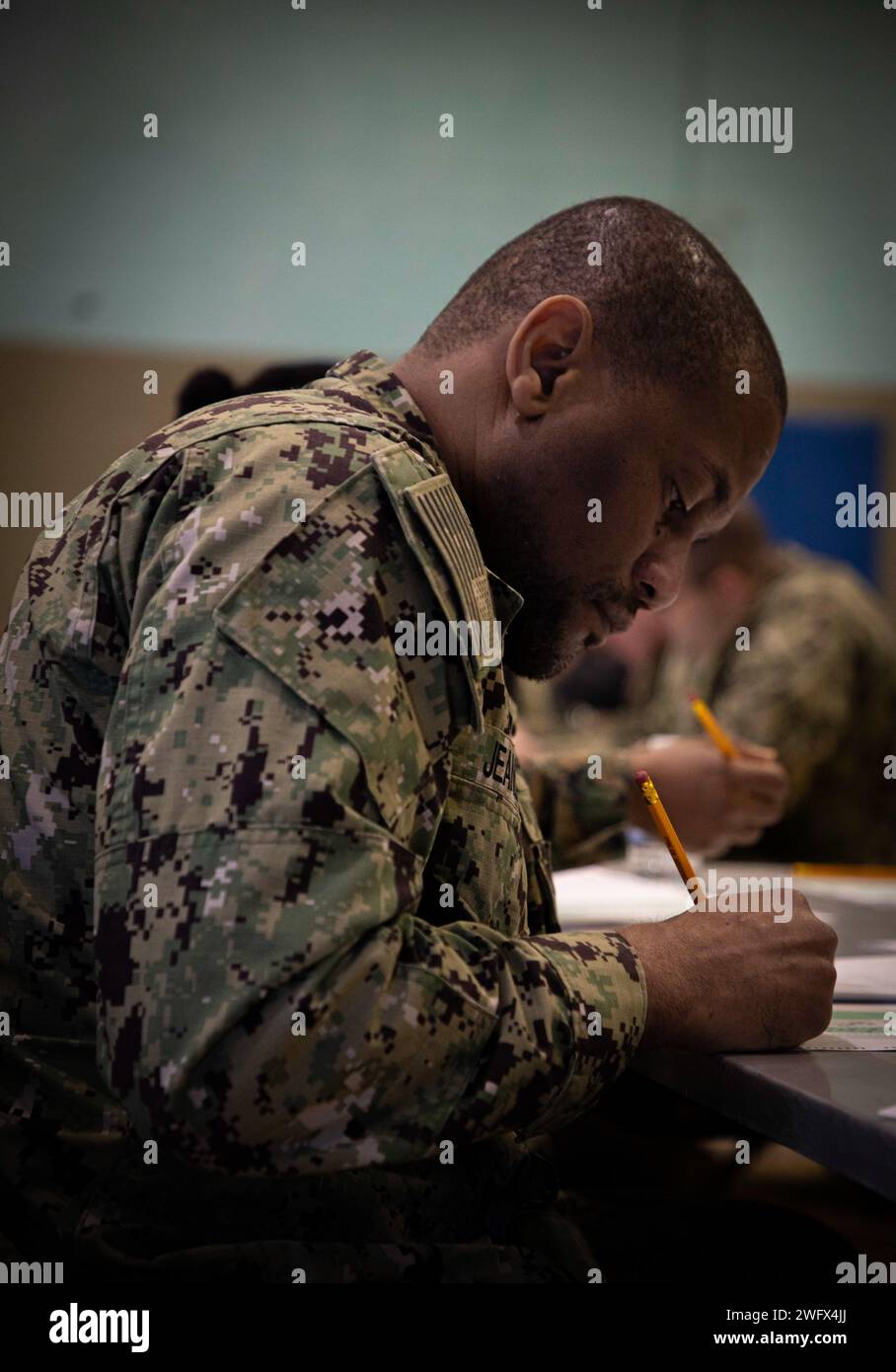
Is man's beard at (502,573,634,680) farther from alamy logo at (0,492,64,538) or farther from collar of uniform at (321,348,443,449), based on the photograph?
alamy logo at (0,492,64,538)

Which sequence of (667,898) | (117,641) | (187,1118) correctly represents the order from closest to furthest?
(187,1118)
(117,641)
(667,898)

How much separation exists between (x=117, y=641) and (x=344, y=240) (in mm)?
2653

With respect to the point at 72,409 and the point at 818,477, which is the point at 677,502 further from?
the point at 818,477

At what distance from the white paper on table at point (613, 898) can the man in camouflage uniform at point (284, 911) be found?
0.41m

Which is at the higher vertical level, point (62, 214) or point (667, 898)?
point (62, 214)

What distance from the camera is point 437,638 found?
0.70 metres

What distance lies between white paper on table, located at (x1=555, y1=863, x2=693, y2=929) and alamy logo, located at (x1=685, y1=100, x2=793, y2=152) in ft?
8.42

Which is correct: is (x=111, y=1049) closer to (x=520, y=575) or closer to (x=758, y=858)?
(x=520, y=575)

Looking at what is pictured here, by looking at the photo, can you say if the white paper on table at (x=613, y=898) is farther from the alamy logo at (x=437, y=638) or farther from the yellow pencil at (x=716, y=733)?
the alamy logo at (x=437, y=638)

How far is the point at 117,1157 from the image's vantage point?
2.40 ft

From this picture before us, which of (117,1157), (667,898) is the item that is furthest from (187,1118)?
(667,898)

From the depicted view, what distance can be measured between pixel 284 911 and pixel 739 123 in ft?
11.9
